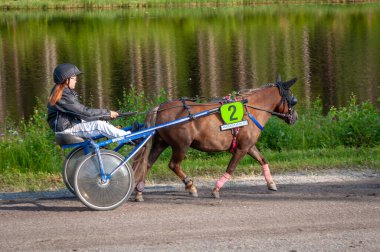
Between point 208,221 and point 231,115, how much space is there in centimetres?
164

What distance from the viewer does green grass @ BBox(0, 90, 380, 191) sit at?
10844 millimetres

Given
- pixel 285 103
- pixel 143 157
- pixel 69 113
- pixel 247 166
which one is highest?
pixel 69 113

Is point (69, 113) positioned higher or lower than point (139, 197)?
higher

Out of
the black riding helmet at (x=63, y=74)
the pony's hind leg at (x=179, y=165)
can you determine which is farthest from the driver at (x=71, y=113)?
the pony's hind leg at (x=179, y=165)

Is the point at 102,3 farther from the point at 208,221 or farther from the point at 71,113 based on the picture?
the point at 208,221

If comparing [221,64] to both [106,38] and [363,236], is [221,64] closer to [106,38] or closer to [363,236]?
[106,38]

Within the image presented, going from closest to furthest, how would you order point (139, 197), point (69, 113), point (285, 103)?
point (69, 113)
point (139, 197)
point (285, 103)

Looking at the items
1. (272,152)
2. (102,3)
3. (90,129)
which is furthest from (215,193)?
(102,3)

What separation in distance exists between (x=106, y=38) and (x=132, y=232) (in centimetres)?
3715

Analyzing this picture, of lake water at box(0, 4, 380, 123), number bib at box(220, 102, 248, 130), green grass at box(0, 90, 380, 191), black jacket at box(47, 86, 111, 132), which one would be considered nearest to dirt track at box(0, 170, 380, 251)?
number bib at box(220, 102, 248, 130)

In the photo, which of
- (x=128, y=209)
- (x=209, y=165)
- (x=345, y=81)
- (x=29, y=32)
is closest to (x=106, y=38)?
(x=29, y=32)

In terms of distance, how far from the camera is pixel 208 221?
776 cm

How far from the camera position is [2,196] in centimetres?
953

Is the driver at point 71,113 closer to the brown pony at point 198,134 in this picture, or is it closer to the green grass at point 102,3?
the brown pony at point 198,134
